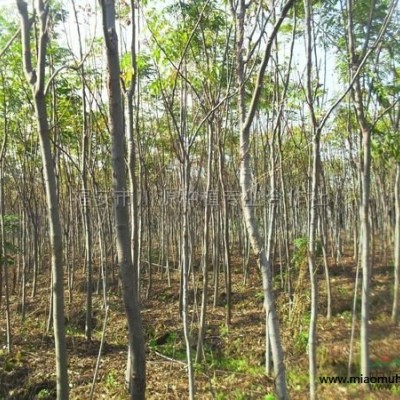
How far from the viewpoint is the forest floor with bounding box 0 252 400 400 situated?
218 inches

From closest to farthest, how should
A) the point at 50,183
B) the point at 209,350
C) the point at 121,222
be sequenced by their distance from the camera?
the point at 121,222, the point at 50,183, the point at 209,350

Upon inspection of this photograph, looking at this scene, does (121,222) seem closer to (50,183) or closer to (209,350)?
(50,183)

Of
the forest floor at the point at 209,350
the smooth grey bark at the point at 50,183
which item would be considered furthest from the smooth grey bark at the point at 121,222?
the forest floor at the point at 209,350

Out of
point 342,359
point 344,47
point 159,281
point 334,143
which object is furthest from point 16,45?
point 334,143

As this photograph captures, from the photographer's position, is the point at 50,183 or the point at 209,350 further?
the point at 209,350

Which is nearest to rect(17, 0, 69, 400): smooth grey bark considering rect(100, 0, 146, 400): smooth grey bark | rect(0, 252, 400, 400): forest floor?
rect(100, 0, 146, 400): smooth grey bark

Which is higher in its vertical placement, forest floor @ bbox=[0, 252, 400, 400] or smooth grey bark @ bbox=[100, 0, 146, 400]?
smooth grey bark @ bbox=[100, 0, 146, 400]

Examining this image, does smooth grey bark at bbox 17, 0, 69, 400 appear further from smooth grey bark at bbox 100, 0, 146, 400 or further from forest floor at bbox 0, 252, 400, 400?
forest floor at bbox 0, 252, 400, 400

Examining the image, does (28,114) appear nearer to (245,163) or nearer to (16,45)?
(16,45)

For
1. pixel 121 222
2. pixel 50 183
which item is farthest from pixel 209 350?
pixel 121 222

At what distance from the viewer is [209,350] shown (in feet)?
23.9

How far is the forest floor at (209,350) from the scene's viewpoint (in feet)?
18.1

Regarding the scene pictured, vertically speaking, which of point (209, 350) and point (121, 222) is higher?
point (121, 222)

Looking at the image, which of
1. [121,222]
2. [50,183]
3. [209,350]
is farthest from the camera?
[209,350]
